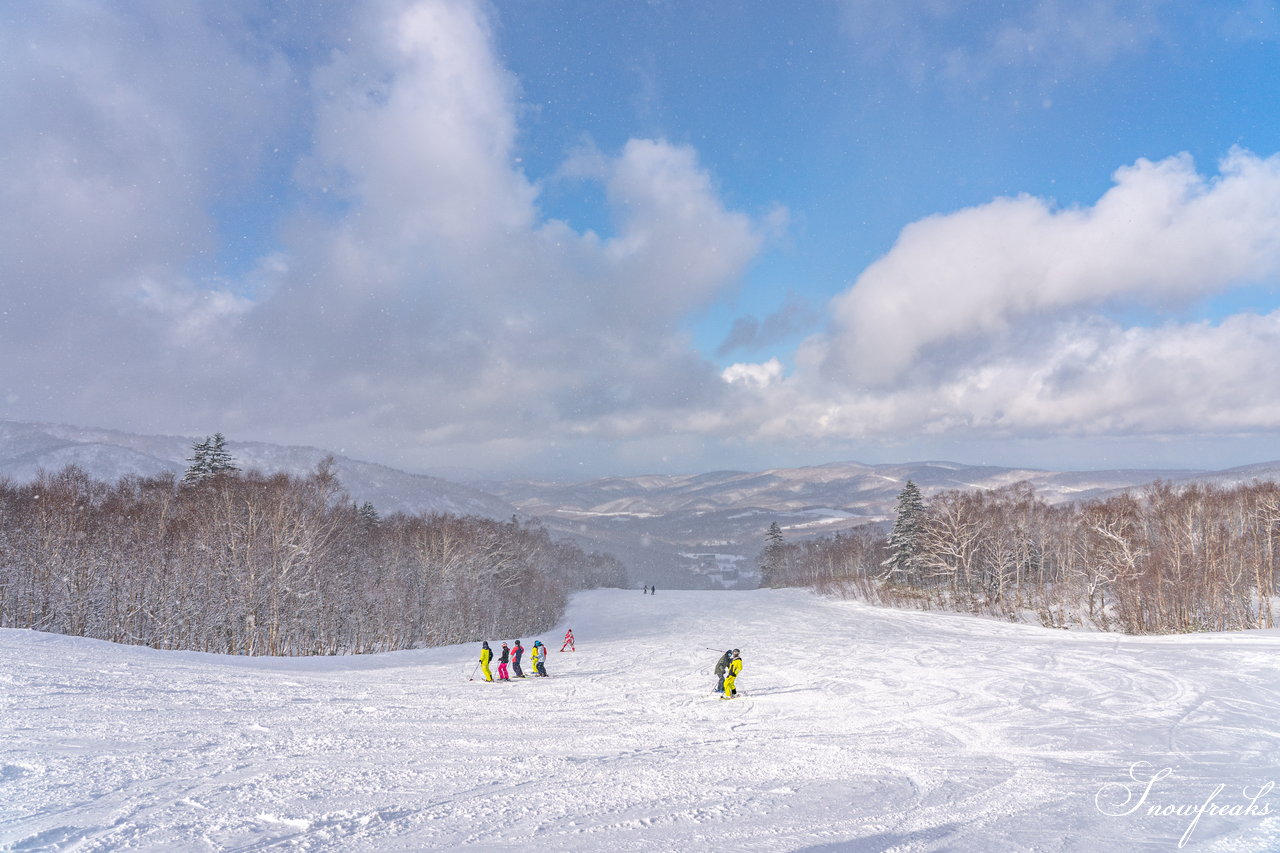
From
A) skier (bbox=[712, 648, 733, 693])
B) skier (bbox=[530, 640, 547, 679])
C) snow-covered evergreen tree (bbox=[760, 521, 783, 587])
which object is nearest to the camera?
skier (bbox=[712, 648, 733, 693])

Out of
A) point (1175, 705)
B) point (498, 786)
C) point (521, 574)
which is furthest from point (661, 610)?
point (498, 786)

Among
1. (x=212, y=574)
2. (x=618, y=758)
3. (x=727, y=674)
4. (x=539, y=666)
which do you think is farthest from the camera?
(x=212, y=574)

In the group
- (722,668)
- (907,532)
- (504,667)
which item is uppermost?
(907,532)

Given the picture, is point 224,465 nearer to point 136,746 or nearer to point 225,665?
point 225,665

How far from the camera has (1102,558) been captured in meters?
48.9

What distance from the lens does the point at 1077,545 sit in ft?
192

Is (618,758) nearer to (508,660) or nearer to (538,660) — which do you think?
(508,660)

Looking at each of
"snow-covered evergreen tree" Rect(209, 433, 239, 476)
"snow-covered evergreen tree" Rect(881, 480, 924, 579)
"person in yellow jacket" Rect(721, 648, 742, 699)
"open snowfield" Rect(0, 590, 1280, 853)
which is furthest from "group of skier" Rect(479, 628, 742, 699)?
"snow-covered evergreen tree" Rect(881, 480, 924, 579)

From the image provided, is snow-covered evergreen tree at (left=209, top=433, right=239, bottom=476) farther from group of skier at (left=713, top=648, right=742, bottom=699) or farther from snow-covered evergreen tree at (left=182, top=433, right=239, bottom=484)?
group of skier at (left=713, top=648, right=742, bottom=699)
